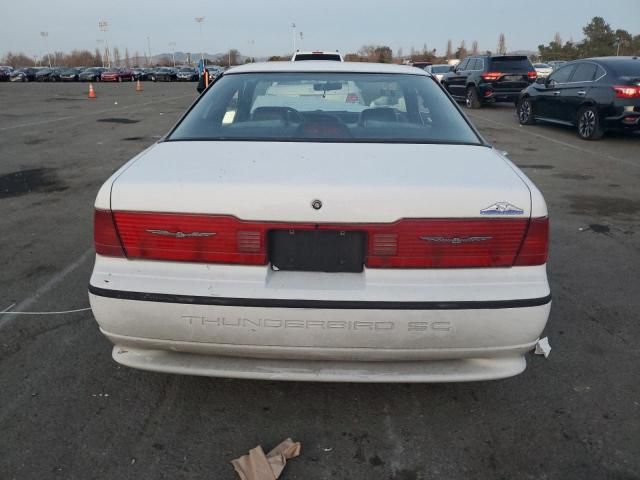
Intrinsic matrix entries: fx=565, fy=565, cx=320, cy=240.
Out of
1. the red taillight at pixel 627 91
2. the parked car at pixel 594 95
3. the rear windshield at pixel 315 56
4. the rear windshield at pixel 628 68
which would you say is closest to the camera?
the red taillight at pixel 627 91

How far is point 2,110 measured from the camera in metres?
→ 18.1

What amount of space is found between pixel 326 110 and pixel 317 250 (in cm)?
167

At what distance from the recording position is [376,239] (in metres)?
2.24

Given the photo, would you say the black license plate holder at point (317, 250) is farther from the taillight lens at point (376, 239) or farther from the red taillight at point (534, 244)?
the red taillight at point (534, 244)

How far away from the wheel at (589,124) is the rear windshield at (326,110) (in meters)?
9.10

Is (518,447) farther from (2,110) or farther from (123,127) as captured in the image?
(2,110)

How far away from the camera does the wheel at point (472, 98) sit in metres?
19.3

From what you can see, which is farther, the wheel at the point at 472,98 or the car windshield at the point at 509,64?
the wheel at the point at 472,98

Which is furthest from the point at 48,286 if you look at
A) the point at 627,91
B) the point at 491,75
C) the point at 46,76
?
the point at 46,76

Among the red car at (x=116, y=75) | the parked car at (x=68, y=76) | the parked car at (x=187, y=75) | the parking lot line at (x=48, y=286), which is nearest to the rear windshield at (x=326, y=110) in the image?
the parking lot line at (x=48, y=286)

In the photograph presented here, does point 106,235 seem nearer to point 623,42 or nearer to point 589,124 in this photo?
point 589,124

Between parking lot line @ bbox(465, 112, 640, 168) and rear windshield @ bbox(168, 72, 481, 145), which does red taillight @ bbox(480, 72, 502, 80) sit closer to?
parking lot line @ bbox(465, 112, 640, 168)

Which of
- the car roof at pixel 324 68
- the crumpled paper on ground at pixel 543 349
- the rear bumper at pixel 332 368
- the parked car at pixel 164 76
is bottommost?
the parked car at pixel 164 76

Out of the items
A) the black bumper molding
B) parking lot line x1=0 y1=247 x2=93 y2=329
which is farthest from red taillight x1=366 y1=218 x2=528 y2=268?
parking lot line x1=0 y1=247 x2=93 y2=329
